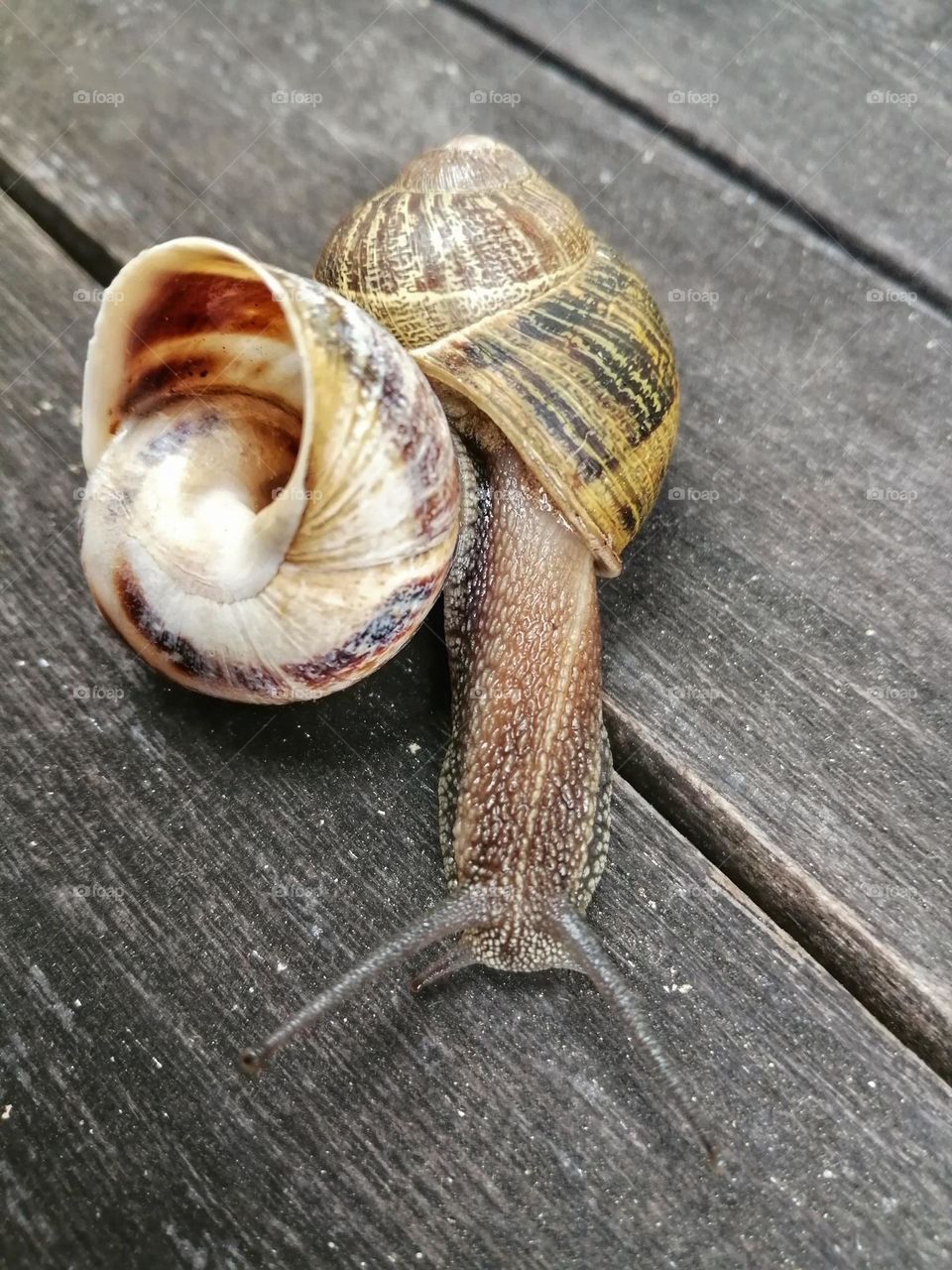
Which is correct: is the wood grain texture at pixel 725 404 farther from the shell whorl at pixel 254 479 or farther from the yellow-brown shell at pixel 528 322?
the shell whorl at pixel 254 479

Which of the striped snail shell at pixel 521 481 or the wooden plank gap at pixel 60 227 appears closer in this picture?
the striped snail shell at pixel 521 481

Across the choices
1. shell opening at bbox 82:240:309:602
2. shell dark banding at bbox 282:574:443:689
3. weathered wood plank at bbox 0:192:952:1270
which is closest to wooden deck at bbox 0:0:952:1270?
weathered wood plank at bbox 0:192:952:1270

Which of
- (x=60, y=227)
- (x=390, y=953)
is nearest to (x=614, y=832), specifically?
(x=390, y=953)

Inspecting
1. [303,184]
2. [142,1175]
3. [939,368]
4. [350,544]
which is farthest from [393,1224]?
[303,184]

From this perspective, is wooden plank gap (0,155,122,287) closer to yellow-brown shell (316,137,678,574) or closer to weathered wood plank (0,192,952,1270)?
yellow-brown shell (316,137,678,574)

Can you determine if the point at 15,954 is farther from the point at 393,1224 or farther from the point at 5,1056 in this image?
the point at 393,1224

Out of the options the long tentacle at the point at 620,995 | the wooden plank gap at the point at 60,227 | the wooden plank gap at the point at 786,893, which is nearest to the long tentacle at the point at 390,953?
the long tentacle at the point at 620,995
